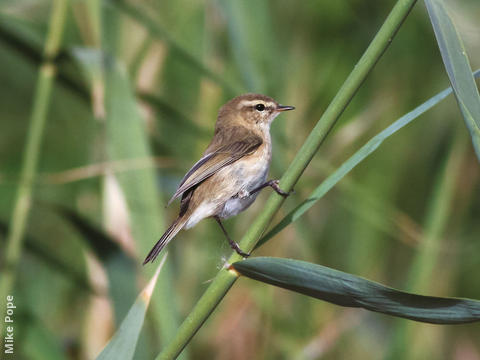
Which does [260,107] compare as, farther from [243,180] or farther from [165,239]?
[165,239]

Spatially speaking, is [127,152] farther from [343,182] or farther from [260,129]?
[343,182]

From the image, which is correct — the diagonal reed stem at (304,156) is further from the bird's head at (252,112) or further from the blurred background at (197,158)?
the bird's head at (252,112)

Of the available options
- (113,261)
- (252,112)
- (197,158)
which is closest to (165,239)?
(113,261)

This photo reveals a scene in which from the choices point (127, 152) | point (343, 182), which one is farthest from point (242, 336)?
point (127, 152)

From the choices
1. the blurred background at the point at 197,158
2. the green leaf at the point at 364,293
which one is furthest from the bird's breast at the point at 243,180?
the green leaf at the point at 364,293

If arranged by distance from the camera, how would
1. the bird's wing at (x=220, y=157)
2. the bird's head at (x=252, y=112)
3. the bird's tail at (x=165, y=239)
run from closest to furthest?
the bird's tail at (x=165, y=239) → the bird's wing at (x=220, y=157) → the bird's head at (x=252, y=112)

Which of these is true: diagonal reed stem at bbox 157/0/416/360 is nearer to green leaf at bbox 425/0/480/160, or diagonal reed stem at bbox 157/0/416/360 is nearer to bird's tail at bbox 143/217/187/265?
green leaf at bbox 425/0/480/160

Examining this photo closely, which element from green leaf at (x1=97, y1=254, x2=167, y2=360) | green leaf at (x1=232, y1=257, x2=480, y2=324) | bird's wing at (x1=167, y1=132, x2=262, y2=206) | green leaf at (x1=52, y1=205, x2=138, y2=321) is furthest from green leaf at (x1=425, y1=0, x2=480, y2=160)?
green leaf at (x1=52, y1=205, x2=138, y2=321)
